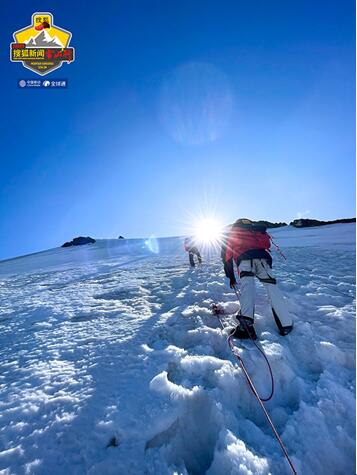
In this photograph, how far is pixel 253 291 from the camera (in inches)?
166

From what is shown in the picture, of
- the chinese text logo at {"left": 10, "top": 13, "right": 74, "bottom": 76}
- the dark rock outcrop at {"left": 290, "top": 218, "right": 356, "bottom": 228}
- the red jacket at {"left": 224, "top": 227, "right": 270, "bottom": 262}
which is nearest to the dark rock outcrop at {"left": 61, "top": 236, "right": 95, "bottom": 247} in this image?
the dark rock outcrop at {"left": 290, "top": 218, "right": 356, "bottom": 228}

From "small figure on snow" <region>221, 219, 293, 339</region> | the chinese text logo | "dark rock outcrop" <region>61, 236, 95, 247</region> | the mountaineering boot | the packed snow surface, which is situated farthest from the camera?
"dark rock outcrop" <region>61, 236, 95, 247</region>

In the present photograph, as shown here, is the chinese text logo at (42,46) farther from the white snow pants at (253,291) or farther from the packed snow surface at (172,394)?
the white snow pants at (253,291)

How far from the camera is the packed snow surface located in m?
2.26

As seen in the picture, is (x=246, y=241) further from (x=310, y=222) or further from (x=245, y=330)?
(x=310, y=222)

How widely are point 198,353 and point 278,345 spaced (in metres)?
1.14

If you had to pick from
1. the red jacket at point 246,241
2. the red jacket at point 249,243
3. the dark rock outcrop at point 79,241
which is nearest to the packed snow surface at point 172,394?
the red jacket at point 249,243

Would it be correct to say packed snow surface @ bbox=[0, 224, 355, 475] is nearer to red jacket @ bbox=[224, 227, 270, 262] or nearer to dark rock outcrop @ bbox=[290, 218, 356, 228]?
red jacket @ bbox=[224, 227, 270, 262]

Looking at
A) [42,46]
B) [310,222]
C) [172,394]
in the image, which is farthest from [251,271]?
[310,222]

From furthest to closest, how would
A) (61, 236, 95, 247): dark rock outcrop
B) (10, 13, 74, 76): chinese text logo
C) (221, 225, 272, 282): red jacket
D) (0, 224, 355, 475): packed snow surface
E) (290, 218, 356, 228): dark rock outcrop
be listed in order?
(61, 236, 95, 247): dark rock outcrop
(290, 218, 356, 228): dark rock outcrop
(10, 13, 74, 76): chinese text logo
(221, 225, 272, 282): red jacket
(0, 224, 355, 475): packed snow surface

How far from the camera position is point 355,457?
2.34 meters

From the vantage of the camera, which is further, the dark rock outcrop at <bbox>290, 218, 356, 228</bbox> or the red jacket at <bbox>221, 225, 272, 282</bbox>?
the dark rock outcrop at <bbox>290, 218, 356, 228</bbox>

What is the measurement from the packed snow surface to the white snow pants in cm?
28

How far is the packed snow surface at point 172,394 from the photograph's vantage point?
2.26m
